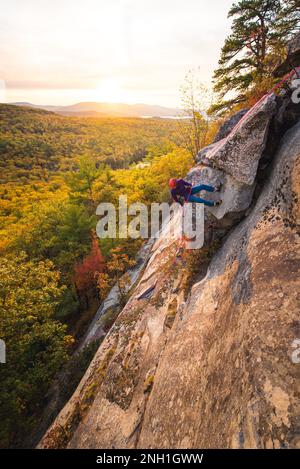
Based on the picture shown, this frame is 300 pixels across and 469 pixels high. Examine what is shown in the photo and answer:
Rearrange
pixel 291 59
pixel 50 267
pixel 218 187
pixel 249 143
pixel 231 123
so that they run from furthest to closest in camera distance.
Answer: pixel 50 267
pixel 231 123
pixel 291 59
pixel 218 187
pixel 249 143

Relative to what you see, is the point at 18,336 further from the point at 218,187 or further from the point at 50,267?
the point at 218,187

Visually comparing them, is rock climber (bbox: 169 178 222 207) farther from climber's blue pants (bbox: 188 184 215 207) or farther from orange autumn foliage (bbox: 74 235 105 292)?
orange autumn foliage (bbox: 74 235 105 292)

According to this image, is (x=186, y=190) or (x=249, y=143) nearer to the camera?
(x=249, y=143)

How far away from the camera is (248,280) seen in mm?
6215

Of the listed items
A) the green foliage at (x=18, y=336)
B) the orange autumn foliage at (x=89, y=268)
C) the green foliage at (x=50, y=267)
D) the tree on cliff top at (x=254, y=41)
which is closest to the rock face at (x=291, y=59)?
the tree on cliff top at (x=254, y=41)

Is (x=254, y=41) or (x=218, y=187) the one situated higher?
(x=254, y=41)

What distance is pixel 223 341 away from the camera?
6023 mm

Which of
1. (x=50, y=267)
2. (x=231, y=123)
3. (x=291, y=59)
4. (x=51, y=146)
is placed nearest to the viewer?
(x=291, y=59)

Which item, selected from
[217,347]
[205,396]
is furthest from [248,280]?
[205,396]

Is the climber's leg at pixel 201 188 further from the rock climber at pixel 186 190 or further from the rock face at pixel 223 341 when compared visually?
the rock face at pixel 223 341

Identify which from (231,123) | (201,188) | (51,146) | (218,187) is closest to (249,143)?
(218,187)
